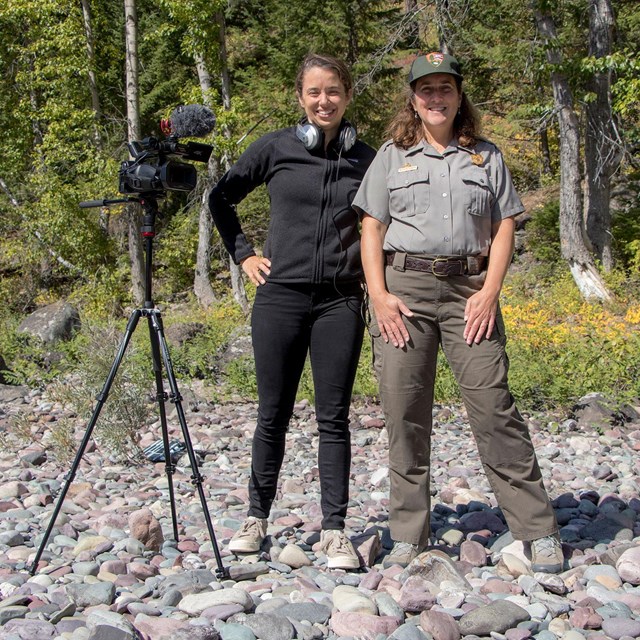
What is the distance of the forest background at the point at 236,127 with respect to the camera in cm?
1445

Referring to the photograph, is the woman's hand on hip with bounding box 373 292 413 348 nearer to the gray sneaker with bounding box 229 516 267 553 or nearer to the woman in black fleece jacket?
the woman in black fleece jacket

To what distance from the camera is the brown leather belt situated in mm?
3479

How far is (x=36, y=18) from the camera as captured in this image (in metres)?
19.7

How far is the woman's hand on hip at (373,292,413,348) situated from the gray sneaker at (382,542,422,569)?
950 mm

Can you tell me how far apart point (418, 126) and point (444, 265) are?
2.19ft

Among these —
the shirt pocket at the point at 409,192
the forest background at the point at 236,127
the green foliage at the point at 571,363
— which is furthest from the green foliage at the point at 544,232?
the shirt pocket at the point at 409,192

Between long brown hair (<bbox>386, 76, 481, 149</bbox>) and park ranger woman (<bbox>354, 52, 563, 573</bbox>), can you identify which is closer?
park ranger woman (<bbox>354, 52, 563, 573</bbox>)

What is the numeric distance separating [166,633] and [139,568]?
30.9 inches

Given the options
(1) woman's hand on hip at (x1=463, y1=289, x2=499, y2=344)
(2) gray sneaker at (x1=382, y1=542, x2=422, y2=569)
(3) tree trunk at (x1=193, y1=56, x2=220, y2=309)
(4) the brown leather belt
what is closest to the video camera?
(4) the brown leather belt

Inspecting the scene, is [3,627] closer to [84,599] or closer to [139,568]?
[84,599]

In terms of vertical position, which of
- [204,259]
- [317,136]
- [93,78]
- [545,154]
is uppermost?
[93,78]

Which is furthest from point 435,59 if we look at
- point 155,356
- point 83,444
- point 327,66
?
point 83,444

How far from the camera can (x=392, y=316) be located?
3.50 meters

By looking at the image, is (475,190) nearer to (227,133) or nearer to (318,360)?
(318,360)
